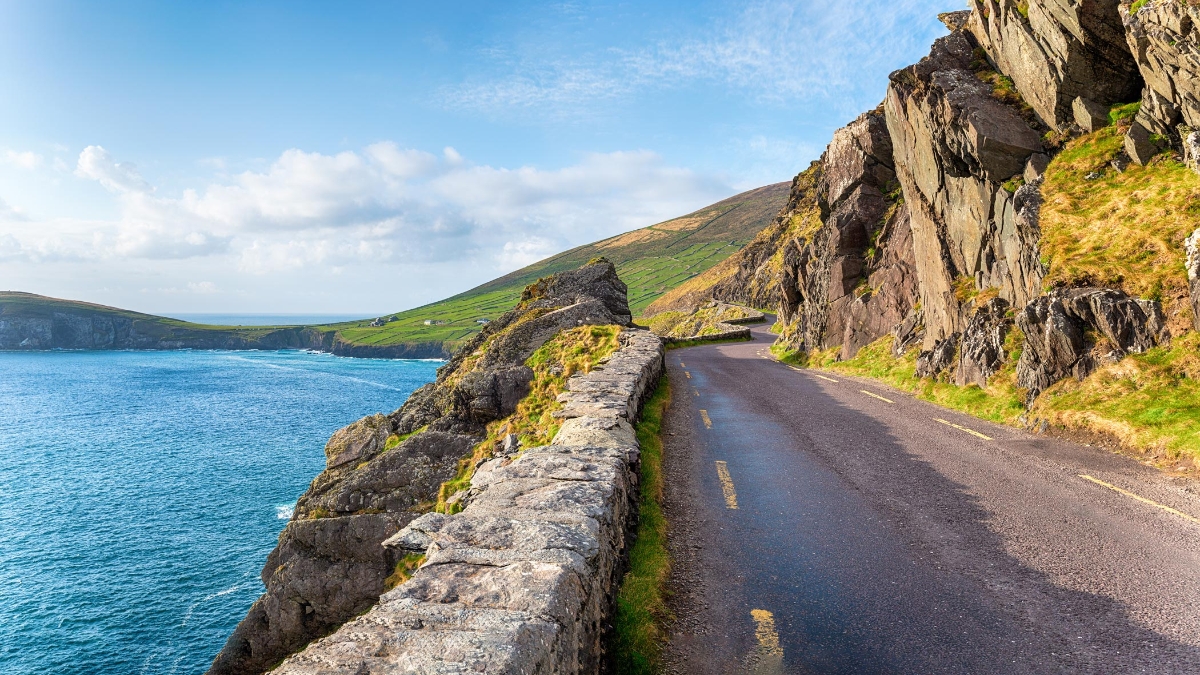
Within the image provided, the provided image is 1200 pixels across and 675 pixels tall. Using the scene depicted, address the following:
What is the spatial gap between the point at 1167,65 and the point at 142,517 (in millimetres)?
56481

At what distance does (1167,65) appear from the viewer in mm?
17031

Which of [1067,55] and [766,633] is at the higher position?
[1067,55]

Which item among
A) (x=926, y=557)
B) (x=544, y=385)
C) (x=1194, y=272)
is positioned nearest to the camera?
(x=926, y=557)


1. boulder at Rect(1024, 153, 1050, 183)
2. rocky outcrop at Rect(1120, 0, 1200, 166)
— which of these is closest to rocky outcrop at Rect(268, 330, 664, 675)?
rocky outcrop at Rect(1120, 0, 1200, 166)

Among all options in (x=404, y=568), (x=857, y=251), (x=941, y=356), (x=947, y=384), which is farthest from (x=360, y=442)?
(x=857, y=251)

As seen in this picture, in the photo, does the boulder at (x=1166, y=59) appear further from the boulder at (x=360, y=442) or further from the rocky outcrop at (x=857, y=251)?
the boulder at (x=360, y=442)

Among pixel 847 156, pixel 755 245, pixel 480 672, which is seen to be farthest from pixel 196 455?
pixel 755 245

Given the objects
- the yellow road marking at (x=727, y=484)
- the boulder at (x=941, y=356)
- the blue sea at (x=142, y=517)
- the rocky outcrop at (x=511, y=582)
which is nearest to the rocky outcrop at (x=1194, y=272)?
the boulder at (x=941, y=356)

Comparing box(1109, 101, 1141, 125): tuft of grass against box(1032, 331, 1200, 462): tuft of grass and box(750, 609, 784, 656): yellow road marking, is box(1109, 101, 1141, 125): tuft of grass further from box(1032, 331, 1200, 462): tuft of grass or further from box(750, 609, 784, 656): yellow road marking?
box(750, 609, 784, 656): yellow road marking

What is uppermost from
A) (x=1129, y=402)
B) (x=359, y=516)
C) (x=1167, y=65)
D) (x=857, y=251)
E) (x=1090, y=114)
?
(x=1167, y=65)

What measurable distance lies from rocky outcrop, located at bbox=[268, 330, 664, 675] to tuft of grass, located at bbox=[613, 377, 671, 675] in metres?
0.24

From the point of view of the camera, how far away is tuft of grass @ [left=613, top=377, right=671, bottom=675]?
5434mm

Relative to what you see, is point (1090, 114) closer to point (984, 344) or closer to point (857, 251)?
point (984, 344)

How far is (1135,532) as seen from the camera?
27.0ft
